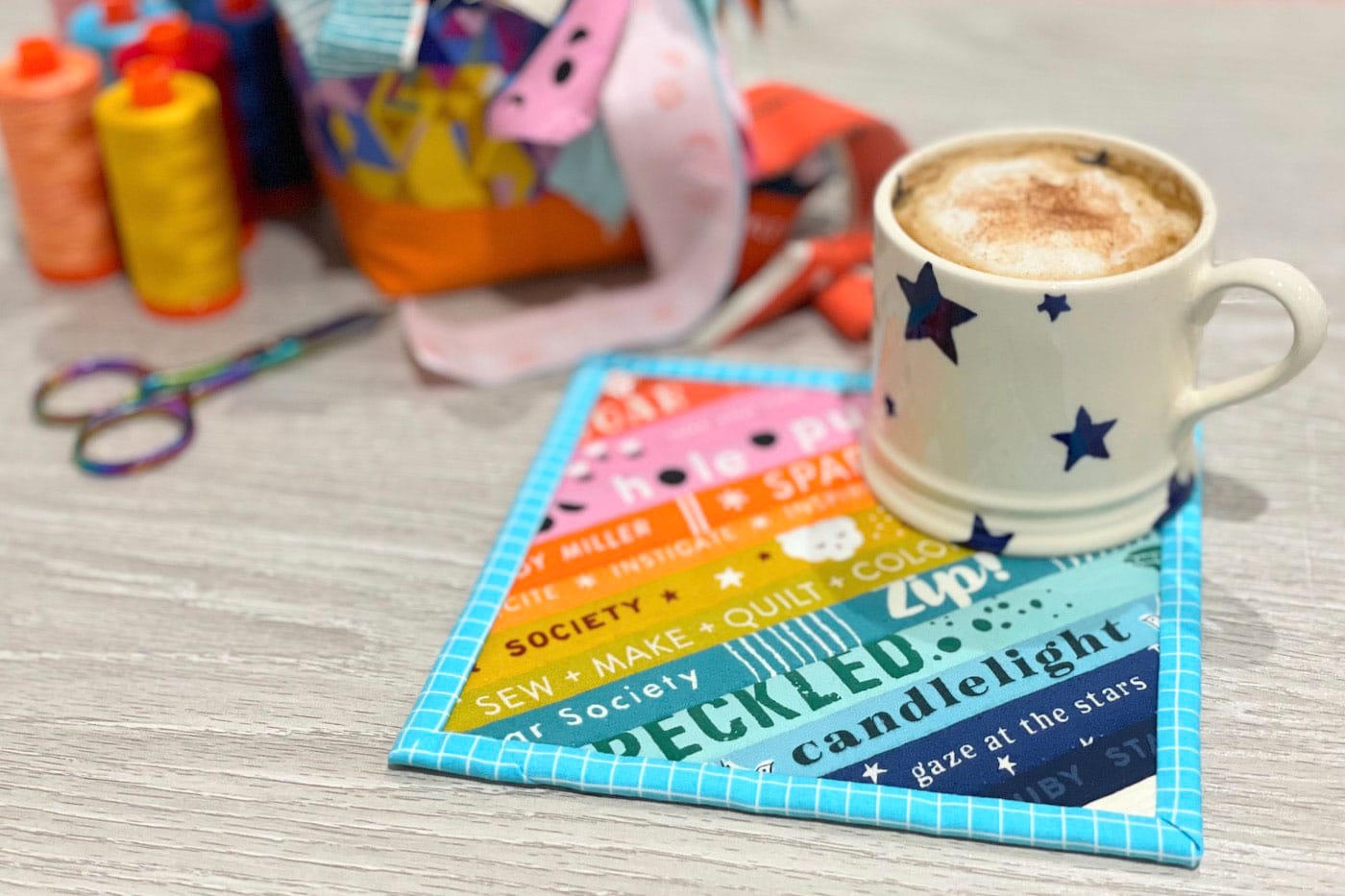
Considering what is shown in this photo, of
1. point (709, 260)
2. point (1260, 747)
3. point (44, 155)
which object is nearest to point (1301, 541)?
point (1260, 747)

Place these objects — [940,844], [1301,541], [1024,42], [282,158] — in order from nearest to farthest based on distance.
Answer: [940,844] → [1301,541] → [282,158] → [1024,42]

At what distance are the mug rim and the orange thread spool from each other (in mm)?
A: 391

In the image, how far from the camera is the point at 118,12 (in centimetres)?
68

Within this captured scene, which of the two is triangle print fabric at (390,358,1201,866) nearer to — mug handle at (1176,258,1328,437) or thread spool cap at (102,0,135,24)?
mug handle at (1176,258,1328,437)

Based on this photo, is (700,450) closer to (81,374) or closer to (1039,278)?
(1039,278)

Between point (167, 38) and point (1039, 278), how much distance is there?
0.44 m

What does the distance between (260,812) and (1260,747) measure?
12.0 inches

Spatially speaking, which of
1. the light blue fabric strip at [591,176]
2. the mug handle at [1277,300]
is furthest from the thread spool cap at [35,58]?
the mug handle at [1277,300]

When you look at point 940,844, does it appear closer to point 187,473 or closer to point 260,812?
point 260,812

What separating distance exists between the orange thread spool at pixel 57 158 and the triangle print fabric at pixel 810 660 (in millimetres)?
285

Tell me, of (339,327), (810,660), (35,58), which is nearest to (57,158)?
(35,58)

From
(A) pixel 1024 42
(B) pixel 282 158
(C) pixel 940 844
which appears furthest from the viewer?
(A) pixel 1024 42

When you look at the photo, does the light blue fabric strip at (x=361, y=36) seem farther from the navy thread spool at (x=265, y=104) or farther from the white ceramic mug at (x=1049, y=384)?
the white ceramic mug at (x=1049, y=384)

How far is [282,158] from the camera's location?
2.43 feet
